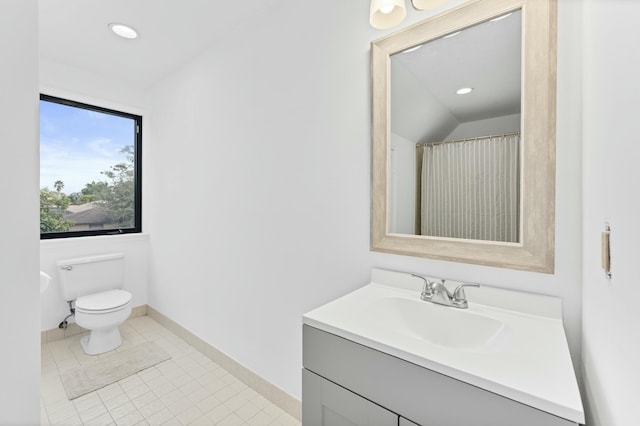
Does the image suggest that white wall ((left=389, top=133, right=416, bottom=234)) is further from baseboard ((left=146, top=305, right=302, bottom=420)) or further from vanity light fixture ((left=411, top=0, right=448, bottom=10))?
baseboard ((left=146, top=305, right=302, bottom=420))

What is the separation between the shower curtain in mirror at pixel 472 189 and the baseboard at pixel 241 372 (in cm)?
134

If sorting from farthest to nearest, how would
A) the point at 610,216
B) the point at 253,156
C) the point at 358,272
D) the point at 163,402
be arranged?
the point at 253,156, the point at 163,402, the point at 358,272, the point at 610,216

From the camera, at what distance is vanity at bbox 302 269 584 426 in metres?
0.66

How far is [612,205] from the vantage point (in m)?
0.60

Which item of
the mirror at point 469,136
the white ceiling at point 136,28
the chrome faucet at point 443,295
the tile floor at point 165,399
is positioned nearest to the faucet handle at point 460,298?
the chrome faucet at point 443,295

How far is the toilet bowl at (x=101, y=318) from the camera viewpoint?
90.2 inches

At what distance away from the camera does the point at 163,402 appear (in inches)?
71.9

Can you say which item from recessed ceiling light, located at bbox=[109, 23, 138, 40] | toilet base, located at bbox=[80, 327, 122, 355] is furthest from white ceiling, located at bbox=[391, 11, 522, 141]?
toilet base, located at bbox=[80, 327, 122, 355]

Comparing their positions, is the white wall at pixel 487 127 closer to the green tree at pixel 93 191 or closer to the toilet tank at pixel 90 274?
the toilet tank at pixel 90 274

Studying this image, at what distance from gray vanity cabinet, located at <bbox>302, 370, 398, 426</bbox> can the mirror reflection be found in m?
0.71

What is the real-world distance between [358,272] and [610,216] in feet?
3.29

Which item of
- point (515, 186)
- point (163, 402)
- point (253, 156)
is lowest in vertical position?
point (163, 402)

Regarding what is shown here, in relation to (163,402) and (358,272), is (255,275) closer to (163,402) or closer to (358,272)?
(358,272)

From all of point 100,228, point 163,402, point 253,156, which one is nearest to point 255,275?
point 253,156
